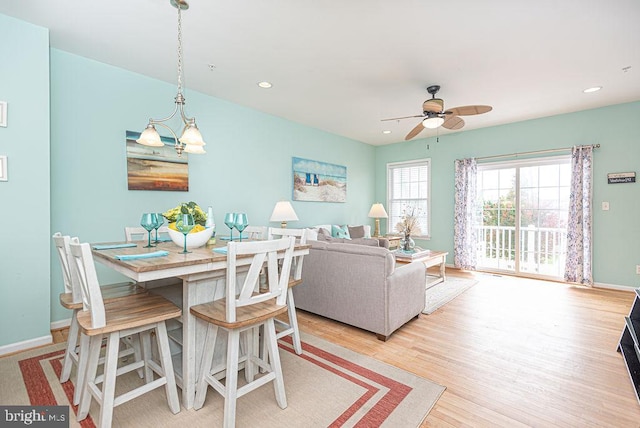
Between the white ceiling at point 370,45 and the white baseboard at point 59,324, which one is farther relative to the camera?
the white baseboard at point 59,324

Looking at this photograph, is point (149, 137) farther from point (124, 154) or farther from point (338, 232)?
point (338, 232)

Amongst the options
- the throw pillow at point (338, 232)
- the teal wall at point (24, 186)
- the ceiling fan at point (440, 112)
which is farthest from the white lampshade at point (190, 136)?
the throw pillow at point (338, 232)

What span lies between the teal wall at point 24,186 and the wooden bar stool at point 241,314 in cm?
191

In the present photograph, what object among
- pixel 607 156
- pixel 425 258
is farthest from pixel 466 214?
pixel 607 156

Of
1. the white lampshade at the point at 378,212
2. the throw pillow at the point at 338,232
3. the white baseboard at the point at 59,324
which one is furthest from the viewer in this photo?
the white lampshade at the point at 378,212

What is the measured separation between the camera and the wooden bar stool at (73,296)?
1755 millimetres

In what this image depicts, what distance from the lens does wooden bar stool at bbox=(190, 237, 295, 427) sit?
1512 millimetres

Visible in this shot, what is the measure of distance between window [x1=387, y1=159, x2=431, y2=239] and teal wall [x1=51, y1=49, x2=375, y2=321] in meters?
2.93

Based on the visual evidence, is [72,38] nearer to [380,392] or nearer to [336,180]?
[380,392]

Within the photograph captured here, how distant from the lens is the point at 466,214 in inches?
224

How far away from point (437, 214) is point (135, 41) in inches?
224

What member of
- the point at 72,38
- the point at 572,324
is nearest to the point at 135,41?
the point at 72,38

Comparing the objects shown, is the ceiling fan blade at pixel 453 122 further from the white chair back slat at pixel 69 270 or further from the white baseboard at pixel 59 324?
the white baseboard at pixel 59 324

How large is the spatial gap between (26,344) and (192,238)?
6.42 feet
